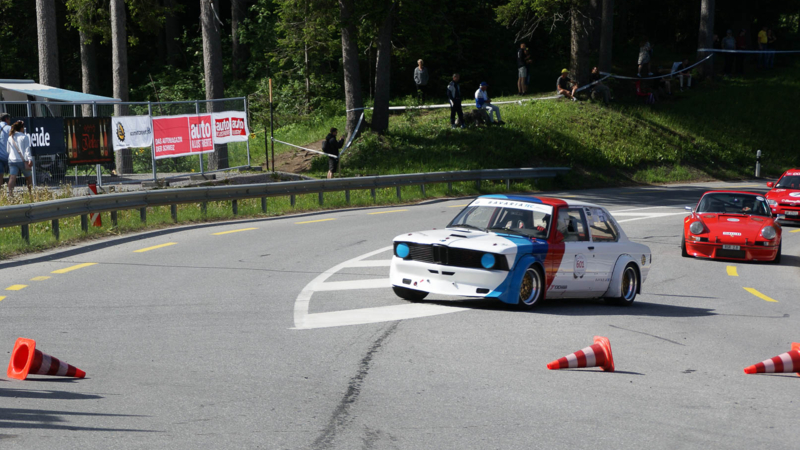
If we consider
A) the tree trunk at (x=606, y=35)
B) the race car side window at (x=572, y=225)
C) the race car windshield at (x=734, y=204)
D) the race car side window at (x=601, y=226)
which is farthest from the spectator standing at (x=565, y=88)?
the race car side window at (x=572, y=225)

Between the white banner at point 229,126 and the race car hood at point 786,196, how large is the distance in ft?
49.4

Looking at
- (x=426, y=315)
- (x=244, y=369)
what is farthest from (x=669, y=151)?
(x=244, y=369)

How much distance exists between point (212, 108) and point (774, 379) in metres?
20.9

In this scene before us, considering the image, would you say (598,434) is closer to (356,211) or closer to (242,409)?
(242,409)

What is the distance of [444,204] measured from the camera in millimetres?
24328

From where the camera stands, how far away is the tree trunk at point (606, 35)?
37969 millimetres

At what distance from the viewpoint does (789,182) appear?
76.5 ft

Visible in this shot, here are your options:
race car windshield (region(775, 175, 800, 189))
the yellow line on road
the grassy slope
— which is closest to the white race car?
the yellow line on road

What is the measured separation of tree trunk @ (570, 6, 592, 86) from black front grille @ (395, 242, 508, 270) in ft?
91.3

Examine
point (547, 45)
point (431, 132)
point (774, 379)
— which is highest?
point (547, 45)

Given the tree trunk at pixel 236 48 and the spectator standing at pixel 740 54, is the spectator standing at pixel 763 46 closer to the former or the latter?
the spectator standing at pixel 740 54

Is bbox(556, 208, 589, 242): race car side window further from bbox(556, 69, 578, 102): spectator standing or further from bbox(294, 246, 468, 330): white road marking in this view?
bbox(556, 69, 578, 102): spectator standing

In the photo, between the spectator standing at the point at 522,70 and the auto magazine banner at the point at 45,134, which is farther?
the spectator standing at the point at 522,70

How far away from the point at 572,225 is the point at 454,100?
21055 millimetres
